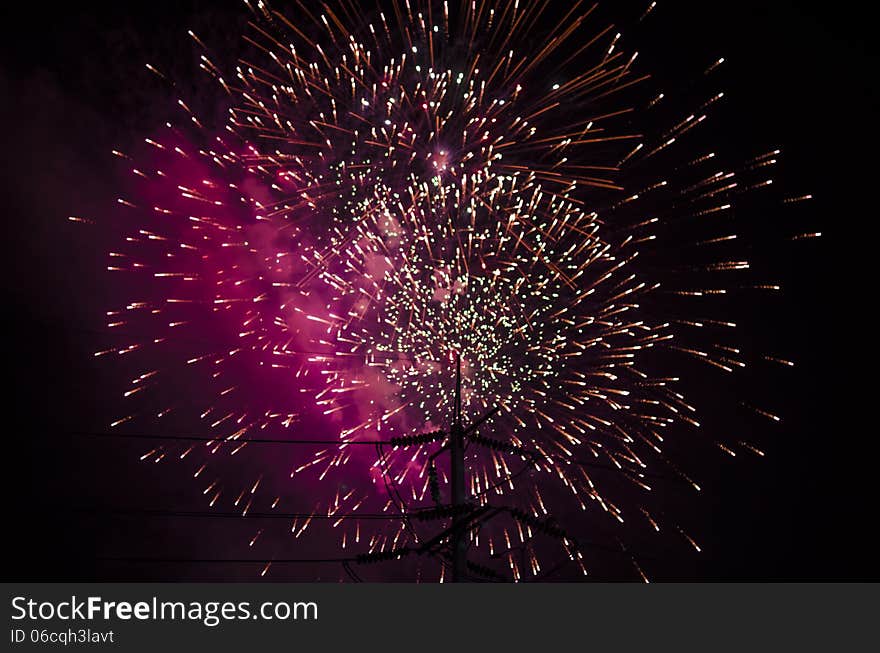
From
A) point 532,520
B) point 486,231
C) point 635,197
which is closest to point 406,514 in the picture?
point 532,520

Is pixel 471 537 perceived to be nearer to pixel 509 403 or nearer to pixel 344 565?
pixel 344 565

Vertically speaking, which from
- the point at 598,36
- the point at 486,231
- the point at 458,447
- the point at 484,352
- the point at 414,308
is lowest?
the point at 458,447

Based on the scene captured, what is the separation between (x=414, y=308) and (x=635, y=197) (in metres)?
5.60

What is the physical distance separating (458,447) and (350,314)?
15.7ft

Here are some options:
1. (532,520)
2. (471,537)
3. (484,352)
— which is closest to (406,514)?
(471,537)

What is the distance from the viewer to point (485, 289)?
18.3 metres

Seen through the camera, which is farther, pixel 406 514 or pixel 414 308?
pixel 414 308

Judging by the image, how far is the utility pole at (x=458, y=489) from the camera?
15.3 m

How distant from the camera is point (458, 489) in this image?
52.3 ft

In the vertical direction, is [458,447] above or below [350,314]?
below

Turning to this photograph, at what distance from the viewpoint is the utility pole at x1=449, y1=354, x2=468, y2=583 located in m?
15.3

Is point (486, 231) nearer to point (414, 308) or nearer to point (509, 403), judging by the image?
point (414, 308)
